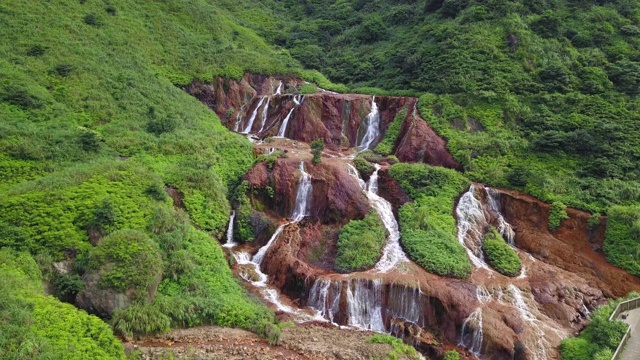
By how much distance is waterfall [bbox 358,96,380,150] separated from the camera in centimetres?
3731

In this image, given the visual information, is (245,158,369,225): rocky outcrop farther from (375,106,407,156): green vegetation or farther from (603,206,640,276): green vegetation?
(603,206,640,276): green vegetation

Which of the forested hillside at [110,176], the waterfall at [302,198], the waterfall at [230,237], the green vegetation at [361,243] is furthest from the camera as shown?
the waterfall at [302,198]

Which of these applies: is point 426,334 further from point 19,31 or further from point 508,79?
point 19,31

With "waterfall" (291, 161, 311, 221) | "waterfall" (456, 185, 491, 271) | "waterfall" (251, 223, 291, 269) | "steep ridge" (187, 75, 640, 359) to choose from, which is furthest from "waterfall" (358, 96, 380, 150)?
"waterfall" (251, 223, 291, 269)

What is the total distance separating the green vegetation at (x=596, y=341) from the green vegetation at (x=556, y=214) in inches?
291

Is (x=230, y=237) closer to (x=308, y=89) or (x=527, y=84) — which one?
(x=308, y=89)

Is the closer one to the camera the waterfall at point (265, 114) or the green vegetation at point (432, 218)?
the green vegetation at point (432, 218)

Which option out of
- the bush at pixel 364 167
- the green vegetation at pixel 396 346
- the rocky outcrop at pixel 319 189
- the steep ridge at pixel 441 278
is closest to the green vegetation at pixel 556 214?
the steep ridge at pixel 441 278

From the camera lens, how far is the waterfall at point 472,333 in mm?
18562

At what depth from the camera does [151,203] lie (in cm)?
2073

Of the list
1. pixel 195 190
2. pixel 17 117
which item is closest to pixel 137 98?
pixel 17 117

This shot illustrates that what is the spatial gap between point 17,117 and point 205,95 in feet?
57.4

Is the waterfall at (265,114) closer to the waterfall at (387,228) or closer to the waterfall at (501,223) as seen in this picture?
the waterfall at (387,228)

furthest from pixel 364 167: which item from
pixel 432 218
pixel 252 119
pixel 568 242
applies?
pixel 252 119
